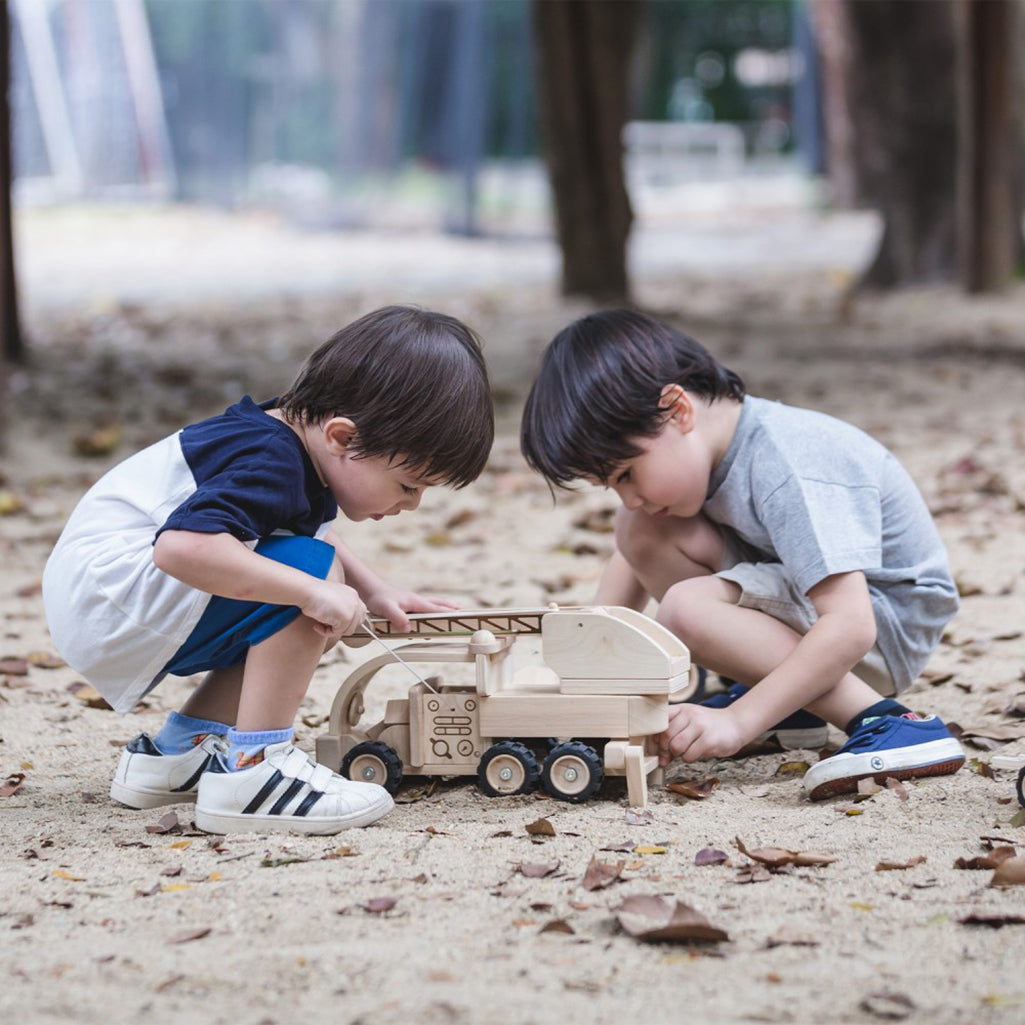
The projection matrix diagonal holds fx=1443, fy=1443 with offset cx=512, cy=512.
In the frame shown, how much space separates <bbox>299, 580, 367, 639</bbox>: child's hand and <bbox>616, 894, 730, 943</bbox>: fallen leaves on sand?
67 centimetres

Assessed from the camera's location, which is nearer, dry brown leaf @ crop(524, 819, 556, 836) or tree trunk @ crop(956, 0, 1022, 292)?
dry brown leaf @ crop(524, 819, 556, 836)

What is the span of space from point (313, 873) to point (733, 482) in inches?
43.0

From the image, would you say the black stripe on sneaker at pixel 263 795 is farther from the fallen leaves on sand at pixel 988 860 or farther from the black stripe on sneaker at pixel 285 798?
the fallen leaves on sand at pixel 988 860

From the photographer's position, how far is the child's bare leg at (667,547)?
2900 mm

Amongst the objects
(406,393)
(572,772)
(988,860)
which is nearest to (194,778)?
(572,772)

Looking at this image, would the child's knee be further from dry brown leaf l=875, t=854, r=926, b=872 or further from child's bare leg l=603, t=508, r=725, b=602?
dry brown leaf l=875, t=854, r=926, b=872

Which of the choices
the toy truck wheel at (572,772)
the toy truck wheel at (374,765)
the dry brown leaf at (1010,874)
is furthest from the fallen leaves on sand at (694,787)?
the dry brown leaf at (1010,874)

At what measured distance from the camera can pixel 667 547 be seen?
2924mm

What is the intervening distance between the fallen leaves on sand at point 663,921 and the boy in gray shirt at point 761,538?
0.58 meters

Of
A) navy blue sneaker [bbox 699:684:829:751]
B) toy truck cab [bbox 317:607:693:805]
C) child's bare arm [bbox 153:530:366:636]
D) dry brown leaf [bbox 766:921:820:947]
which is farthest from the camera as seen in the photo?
navy blue sneaker [bbox 699:684:829:751]

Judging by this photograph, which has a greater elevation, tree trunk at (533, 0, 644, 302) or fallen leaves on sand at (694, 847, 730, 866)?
tree trunk at (533, 0, 644, 302)

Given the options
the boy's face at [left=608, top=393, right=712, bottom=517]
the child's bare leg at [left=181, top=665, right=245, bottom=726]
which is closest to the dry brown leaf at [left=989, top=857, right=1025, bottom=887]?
the boy's face at [left=608, top=393, right=712, bottom=517]

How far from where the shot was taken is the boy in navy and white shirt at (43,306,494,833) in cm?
241

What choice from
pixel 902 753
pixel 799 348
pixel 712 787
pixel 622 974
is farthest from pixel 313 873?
pixel 799 348
